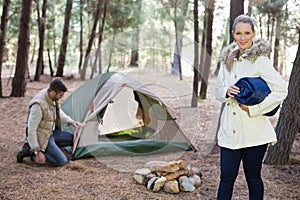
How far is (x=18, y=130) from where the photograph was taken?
5.08 meters

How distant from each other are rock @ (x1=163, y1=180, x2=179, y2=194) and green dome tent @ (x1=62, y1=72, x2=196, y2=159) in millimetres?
1242

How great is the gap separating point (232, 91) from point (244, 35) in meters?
0.31

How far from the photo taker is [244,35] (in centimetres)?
201

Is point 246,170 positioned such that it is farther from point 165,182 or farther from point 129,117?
point 129,117

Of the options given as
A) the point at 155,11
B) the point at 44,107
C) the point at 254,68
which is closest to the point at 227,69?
the point at 254,68

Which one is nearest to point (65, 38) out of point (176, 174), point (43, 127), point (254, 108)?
point (43, 127)

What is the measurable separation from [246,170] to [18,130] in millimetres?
3824

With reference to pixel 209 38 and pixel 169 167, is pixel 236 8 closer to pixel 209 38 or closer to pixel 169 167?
pixel 169 167

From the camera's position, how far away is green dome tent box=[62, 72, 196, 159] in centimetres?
405

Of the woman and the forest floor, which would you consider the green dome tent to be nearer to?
the forest floor

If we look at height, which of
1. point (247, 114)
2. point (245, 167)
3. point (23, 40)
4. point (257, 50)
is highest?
point (23, 40)

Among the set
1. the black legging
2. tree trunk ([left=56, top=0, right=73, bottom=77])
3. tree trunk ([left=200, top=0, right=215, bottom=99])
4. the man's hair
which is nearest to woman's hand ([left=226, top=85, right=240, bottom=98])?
the black legging

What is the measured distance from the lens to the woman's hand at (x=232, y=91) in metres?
1.98

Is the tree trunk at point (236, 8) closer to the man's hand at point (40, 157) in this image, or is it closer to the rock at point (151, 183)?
the rock at point (151, 183)
